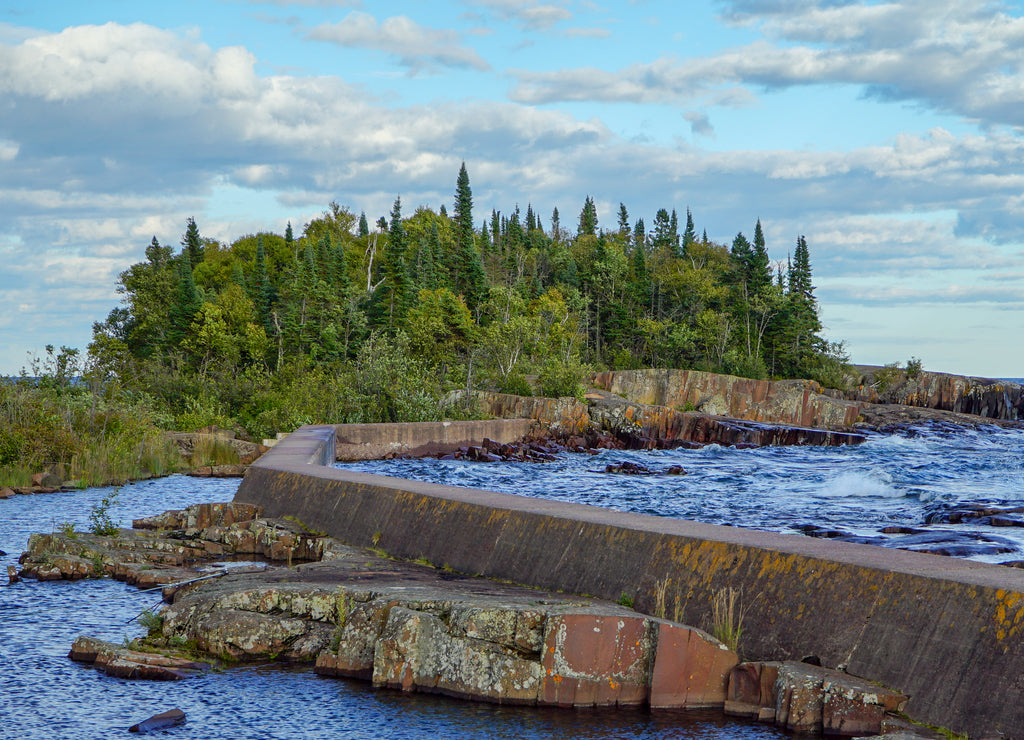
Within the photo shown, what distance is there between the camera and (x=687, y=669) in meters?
6.28

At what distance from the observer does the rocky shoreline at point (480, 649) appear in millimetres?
5902

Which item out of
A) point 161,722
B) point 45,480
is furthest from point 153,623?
point 45,480

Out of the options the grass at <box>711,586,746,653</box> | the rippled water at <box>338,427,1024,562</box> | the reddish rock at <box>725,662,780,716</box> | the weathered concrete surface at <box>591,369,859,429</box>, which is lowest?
the rippled water at <box>338,427,1024,562</box>

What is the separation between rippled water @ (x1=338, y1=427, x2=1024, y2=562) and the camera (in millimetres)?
16828

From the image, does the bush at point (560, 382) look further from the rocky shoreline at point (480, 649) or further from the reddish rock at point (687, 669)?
the reddish rock at point (687, 669)

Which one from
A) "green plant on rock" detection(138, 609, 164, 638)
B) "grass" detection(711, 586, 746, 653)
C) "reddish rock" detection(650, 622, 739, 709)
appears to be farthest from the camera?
"green plant on rock" detection(138, 609, 164, 638)

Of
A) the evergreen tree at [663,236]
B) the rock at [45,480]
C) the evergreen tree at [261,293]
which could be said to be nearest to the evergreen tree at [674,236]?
the evergreen tree at [663,236]

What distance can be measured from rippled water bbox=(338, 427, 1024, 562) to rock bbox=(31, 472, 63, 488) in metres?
7.66

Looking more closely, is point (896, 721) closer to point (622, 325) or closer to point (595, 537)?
point (595, 537)

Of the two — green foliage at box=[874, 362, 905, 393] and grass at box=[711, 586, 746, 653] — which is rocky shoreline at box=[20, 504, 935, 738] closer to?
grass at box=[711, 586, 746, 653]

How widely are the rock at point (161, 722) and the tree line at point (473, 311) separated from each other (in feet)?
112

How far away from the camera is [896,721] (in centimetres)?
547

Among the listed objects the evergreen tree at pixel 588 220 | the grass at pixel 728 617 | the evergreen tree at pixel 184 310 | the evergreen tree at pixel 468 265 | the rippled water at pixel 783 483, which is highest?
the evergreen tree at pixel 588 220

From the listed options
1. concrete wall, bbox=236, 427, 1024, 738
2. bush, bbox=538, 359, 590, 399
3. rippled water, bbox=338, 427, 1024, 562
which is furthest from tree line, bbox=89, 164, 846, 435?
concrete wall, bbox=236, 427, 1024, 738
